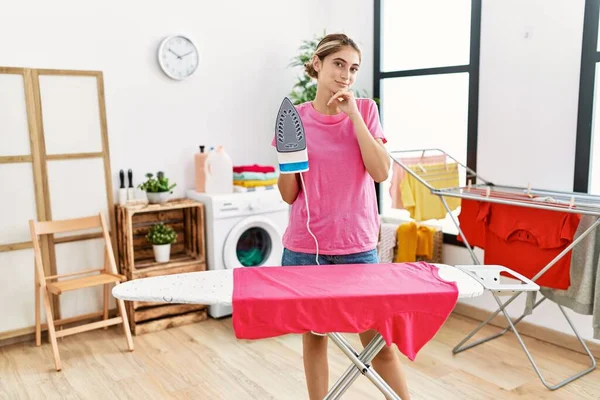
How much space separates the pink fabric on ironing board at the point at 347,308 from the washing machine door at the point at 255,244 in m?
2.06

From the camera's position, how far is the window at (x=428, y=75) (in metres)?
3.54

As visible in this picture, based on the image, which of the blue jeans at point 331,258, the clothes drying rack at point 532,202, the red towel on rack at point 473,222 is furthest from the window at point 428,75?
the blue jeans at point 331,258

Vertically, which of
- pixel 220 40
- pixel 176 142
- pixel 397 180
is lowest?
pixel 397 180

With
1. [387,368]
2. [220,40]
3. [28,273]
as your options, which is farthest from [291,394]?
[220,40]

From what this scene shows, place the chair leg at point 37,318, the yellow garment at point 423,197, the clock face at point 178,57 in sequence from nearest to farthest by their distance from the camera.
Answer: the chair leg at point 37,318
the yellow garment at point 423,197
the clock face at point 178,57

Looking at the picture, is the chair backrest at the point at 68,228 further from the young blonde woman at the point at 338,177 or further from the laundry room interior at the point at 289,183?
the young blonde woman at the point at 338,177

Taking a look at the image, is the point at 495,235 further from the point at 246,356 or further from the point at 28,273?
the point at 28,273

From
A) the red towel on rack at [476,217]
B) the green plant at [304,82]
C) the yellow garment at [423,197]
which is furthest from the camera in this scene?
the green plant at [304,82]

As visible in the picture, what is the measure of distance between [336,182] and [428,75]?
2.33 meters

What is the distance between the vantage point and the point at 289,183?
5.94 feet

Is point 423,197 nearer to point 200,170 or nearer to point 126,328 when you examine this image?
point 200,170

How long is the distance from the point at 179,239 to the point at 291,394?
61.9 inches

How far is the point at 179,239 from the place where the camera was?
382cm

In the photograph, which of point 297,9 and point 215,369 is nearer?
point 215,369
